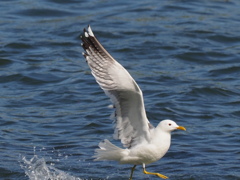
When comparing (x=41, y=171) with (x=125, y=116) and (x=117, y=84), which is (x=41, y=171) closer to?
(x=125, y=116)

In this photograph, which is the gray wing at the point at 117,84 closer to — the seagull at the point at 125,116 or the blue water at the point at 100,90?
the seagull at the point at 125,116

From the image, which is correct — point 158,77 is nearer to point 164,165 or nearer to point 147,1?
point 164,165

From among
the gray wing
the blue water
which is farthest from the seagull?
the blue water

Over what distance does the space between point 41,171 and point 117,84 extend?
2.64m

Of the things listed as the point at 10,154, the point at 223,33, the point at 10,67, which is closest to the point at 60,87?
the point at 10,67

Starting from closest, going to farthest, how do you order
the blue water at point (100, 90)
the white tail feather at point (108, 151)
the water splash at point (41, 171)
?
the white tail feather at point (108, 151)
the water splash at point (41, 171)
the blue water at point (100, 90)

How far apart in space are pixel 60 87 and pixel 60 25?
4.08 meters

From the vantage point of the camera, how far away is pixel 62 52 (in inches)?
607

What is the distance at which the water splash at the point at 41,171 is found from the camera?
909cm

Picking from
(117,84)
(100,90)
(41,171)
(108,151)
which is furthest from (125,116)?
(100,90)

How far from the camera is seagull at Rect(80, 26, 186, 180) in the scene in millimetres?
7141

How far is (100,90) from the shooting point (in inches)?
533

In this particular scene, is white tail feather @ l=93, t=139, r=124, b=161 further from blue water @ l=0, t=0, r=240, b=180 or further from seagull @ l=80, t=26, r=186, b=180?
Result: blue water @ l=0, t=0, r=240, b=180

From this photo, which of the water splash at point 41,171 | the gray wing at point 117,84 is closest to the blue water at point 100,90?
the water splash at point 41,171
